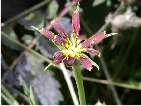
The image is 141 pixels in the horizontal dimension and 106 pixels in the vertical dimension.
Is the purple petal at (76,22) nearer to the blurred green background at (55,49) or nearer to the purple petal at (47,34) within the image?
the purple petal at (47,34)

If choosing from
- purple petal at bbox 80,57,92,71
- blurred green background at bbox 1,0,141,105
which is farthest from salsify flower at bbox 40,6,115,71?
blurred green background at bbox 1,0,141,105

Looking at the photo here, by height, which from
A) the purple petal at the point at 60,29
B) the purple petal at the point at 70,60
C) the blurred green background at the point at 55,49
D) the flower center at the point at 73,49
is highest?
the blurred green background at the point at 55,49

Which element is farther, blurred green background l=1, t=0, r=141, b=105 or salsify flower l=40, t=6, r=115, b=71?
blurred green background l=1, t=0, r=141, b=105

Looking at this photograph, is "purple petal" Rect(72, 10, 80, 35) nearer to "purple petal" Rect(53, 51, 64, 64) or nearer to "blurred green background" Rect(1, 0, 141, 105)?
"purple petal" Rect(53, 51, 64, 64)

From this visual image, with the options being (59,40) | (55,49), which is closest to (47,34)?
(59,40)

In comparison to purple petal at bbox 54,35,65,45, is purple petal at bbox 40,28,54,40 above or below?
above

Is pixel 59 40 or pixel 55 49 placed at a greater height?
pixel 55 49

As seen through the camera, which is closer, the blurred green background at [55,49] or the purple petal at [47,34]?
the purple petal at [47,34]

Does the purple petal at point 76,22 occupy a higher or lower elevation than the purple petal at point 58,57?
higher

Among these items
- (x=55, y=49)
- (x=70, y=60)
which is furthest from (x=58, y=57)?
(x=55, y=49)

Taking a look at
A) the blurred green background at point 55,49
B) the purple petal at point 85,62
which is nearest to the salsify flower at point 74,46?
the purple petal at point 85,62

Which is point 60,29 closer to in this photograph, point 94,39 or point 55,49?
point 94,39

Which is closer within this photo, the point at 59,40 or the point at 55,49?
the point at 59,40

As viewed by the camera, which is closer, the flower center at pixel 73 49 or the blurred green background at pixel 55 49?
the flower center at pixel 73 49
